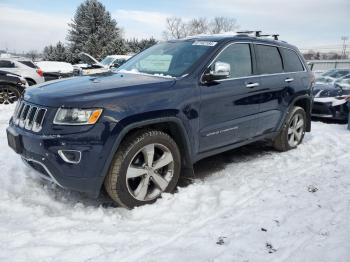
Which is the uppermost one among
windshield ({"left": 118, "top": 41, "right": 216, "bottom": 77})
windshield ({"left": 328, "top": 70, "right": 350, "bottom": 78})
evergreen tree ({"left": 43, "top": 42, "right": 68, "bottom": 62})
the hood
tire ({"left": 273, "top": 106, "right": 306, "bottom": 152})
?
evergreen tree ({"left": 43, "top": 42, "right": 68, "bottom": 62})

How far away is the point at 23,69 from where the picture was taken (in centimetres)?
1255

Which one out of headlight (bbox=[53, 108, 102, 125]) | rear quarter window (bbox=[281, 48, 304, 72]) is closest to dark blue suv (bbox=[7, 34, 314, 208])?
headlight (bbox=[53, 108, 102, 125])

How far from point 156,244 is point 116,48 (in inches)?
1420

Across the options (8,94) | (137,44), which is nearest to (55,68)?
(8,94)

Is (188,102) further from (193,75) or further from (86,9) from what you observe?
(86,9)

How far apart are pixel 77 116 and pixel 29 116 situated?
0.61 metres

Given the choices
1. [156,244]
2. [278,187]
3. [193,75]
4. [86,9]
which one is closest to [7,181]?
[156,244]

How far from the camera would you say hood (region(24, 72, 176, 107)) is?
3389 millimetres

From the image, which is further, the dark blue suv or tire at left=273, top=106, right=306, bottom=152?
tire at left=273, top=106, right=306, bottom=152

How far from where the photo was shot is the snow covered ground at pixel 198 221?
303 cm

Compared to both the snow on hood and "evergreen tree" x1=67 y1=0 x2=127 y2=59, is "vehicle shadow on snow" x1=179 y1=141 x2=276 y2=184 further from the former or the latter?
"evergreen tree" x1=67 y1=0 x2=127 y2=59

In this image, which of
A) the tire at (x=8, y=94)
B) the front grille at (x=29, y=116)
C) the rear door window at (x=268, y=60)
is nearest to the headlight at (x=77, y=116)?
the front grille at (x=29, y=116)

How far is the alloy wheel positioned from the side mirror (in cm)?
97

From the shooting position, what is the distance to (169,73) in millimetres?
4297
